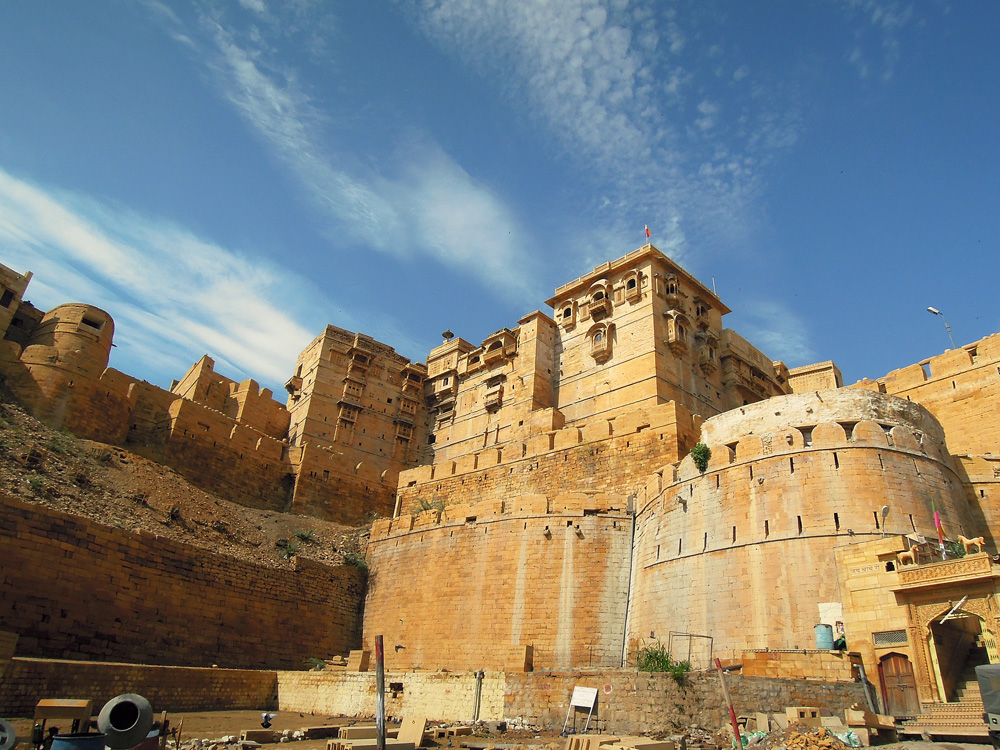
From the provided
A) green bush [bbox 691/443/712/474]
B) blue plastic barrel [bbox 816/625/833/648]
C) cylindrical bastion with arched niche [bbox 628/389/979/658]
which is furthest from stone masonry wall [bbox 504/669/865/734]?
green bush [bbox 691/443/712/474]

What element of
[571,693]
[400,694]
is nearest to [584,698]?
[571,693]

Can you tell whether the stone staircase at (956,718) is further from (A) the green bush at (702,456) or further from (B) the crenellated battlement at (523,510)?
(B) the crenellated battlement at (523,510)

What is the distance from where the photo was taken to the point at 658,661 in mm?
14062

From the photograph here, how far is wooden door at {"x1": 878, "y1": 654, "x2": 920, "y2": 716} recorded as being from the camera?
1105 centimetres

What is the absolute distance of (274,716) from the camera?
16.5 m

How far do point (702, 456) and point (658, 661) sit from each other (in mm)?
4959

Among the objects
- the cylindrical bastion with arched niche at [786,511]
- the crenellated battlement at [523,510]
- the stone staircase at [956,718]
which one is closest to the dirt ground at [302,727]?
the stone staircase at [956,718]

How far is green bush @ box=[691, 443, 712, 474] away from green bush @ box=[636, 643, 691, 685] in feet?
13.9

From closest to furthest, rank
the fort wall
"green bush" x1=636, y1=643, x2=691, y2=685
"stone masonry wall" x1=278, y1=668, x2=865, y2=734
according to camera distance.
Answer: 1. "stone masonry wall" x1=278, y1=668, x2=865, y2=734
2. "green bush" x1=636, y1=643, x2=691, y2=685
3. the fort wall

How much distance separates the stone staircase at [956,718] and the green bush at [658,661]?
364cm

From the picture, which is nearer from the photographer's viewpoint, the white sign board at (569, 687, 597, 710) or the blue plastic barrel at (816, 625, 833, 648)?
the blue plastic barrel at (816, 625, 833, 648)

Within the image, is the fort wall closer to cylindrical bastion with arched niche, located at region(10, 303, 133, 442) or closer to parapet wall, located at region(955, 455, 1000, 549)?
cylindrical bastion with arched niche, located at region(10, 303, 133, 442)

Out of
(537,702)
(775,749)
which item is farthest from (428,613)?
(775,749)

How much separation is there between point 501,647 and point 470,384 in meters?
21.9
